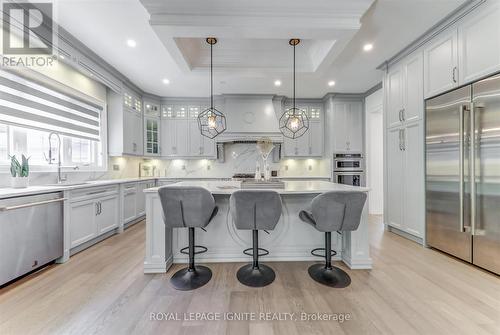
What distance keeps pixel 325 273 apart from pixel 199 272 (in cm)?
127

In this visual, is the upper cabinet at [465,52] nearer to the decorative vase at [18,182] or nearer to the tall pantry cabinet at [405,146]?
the tall pantry cabinet at [405,146]

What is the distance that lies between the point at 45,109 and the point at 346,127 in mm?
5303

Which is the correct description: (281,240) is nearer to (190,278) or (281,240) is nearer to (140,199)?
(190,278)

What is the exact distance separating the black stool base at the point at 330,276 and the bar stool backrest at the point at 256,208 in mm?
750

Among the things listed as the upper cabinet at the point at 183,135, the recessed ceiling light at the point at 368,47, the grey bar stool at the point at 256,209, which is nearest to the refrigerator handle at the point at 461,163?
the recessed ceiling light at the point at 368,47

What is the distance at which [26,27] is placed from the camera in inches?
90.5

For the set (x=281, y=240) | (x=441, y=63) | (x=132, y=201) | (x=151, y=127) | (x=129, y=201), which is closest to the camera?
(x=281, y=240)

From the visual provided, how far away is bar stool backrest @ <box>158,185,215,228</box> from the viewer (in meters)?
1.90

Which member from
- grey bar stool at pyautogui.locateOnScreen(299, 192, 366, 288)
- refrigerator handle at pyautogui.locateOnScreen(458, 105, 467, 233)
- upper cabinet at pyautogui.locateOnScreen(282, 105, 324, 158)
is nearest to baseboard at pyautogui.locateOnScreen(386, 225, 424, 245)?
refrigerator handle at pyautogui.locateOnScreen(458, 105, 467, 233)

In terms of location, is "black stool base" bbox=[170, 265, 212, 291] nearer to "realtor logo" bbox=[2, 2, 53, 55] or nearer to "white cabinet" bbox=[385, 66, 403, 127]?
"realtor logo" bbox=[2, 2, 53, 55]

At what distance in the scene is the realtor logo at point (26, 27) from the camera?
2.18 meters

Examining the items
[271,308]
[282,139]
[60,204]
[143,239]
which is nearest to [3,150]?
[60,204]

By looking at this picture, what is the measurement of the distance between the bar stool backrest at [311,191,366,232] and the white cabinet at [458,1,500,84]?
1.88m

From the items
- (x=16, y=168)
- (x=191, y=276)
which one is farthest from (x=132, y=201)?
(x=191, y=276)
